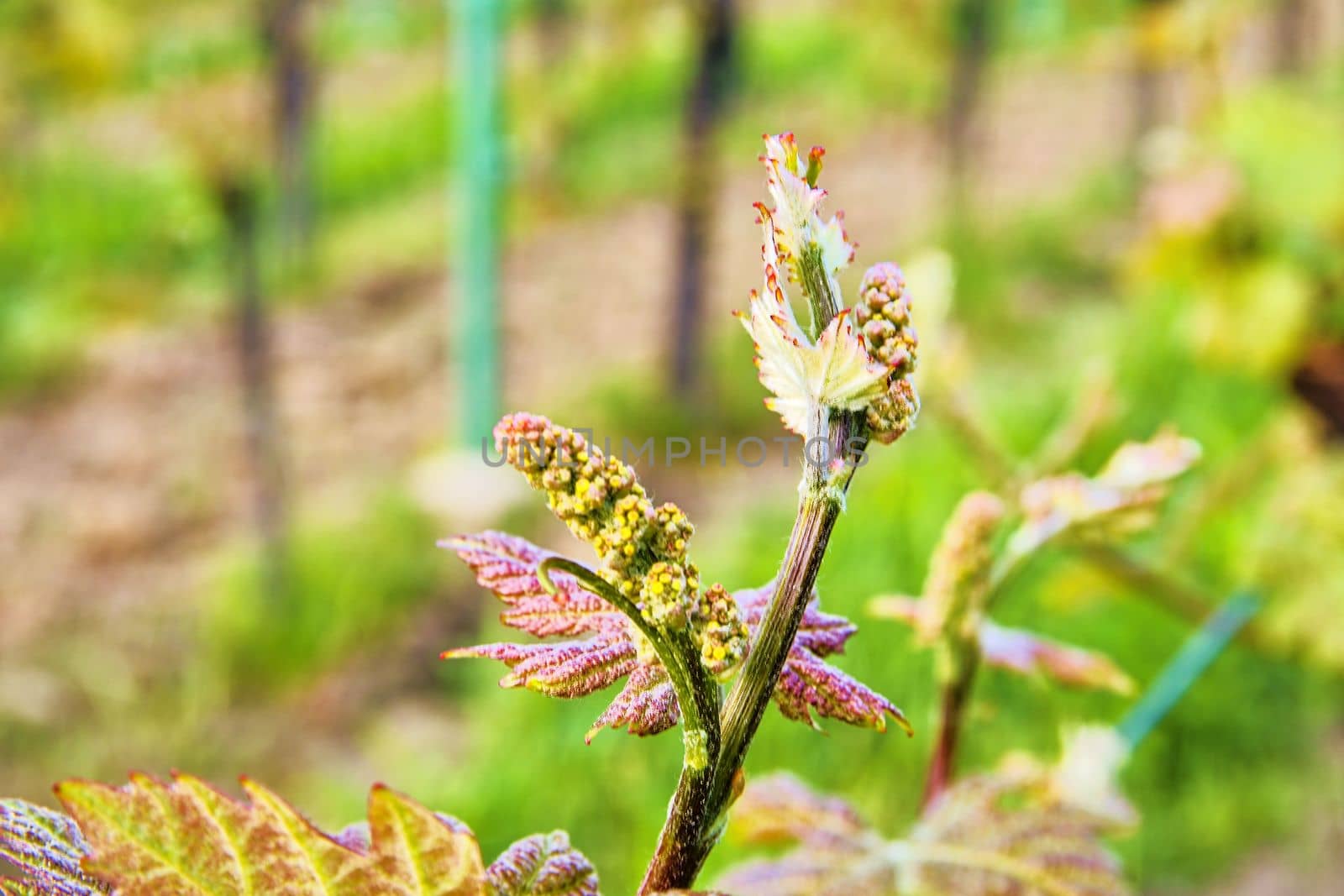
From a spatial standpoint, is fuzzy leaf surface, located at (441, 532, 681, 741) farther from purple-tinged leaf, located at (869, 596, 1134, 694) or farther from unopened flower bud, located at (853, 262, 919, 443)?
purple-tinged leaf, located at (869, 596, 1134, 694)

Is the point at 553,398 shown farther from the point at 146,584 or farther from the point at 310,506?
the point at 146,584

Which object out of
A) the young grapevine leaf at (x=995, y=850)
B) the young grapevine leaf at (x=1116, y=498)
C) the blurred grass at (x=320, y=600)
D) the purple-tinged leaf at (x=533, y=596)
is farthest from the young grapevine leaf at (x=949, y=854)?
the blurred grass at (x=320, y=600)

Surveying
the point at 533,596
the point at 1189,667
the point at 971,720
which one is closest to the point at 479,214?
the point at 1189,667

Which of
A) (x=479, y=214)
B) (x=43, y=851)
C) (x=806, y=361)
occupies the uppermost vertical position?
(x=479, y=214)

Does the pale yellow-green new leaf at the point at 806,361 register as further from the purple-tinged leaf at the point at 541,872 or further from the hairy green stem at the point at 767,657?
the purple-tinged leaf at the point at 541,872

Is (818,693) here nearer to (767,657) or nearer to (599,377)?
(767,657)
